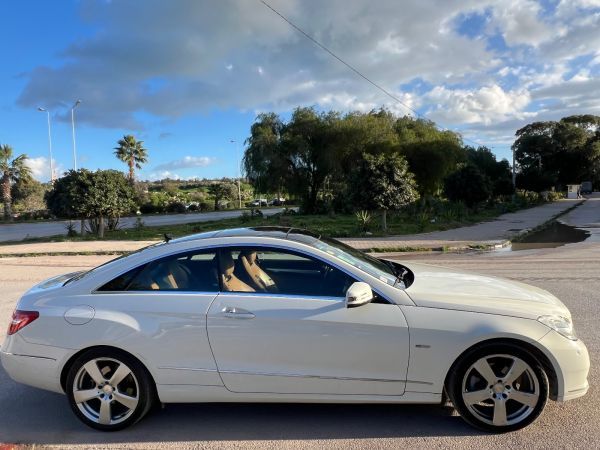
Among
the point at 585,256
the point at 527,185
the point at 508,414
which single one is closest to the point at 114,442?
the point at 508,414

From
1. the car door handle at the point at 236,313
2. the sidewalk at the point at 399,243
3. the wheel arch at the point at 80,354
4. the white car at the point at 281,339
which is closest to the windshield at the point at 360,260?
the white car at the point at 281,339

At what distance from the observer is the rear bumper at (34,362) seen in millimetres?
3650

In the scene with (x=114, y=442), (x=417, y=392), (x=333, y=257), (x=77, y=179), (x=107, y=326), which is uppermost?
(x=77, y=179)

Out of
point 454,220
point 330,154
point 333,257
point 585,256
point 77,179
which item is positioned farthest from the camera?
→ point 330,154

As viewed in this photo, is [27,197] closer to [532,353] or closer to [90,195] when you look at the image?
[90,195]

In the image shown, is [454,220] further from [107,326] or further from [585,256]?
[107,326]

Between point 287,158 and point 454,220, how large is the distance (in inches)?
534

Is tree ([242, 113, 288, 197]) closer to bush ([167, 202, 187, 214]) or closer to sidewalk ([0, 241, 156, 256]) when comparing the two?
sidewalk ([0, 241, 156, 256])

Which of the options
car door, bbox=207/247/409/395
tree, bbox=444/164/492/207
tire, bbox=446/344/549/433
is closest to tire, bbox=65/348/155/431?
car door, bbox=207/247/409/395

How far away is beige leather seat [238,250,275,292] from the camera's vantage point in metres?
3.72

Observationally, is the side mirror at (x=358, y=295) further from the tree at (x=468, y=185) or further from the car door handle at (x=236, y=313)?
the tree at (x=468, y=185)

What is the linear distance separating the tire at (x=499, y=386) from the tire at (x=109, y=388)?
226 centimetres

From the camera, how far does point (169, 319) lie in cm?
354

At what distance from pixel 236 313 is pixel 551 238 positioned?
59.8 feet
